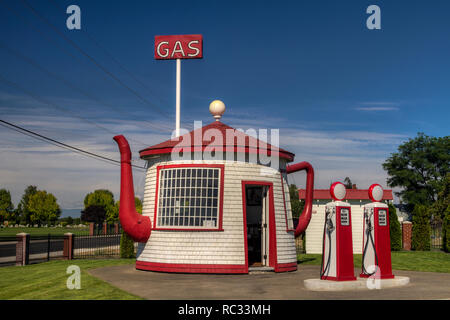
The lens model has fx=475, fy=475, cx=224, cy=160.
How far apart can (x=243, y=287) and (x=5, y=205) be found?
321 feet

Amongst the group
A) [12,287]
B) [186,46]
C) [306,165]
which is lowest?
[12,287]

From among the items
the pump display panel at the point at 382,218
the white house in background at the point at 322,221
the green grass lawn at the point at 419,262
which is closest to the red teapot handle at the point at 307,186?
the green grass lawn at the point at 419,262

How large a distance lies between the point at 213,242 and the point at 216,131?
4.16 m

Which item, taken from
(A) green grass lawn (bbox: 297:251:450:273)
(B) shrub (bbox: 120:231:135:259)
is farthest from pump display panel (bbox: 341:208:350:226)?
(B) shrub (bbox: 120:231:135:259)

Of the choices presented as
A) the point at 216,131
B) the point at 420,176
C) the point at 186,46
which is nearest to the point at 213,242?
the point at 216,131

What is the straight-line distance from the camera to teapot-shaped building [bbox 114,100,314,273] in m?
15.8

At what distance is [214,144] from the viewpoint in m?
16.4

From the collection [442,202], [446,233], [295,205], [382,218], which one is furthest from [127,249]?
[442,202]

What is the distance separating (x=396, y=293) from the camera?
11.6 m

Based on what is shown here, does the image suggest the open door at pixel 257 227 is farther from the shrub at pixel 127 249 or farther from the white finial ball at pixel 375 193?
the shrub at pixel 127 249

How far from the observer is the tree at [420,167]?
217 feet

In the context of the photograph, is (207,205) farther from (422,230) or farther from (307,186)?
(422,230)

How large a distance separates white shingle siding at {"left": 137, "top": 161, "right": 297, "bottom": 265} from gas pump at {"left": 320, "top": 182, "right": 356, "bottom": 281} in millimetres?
3940
